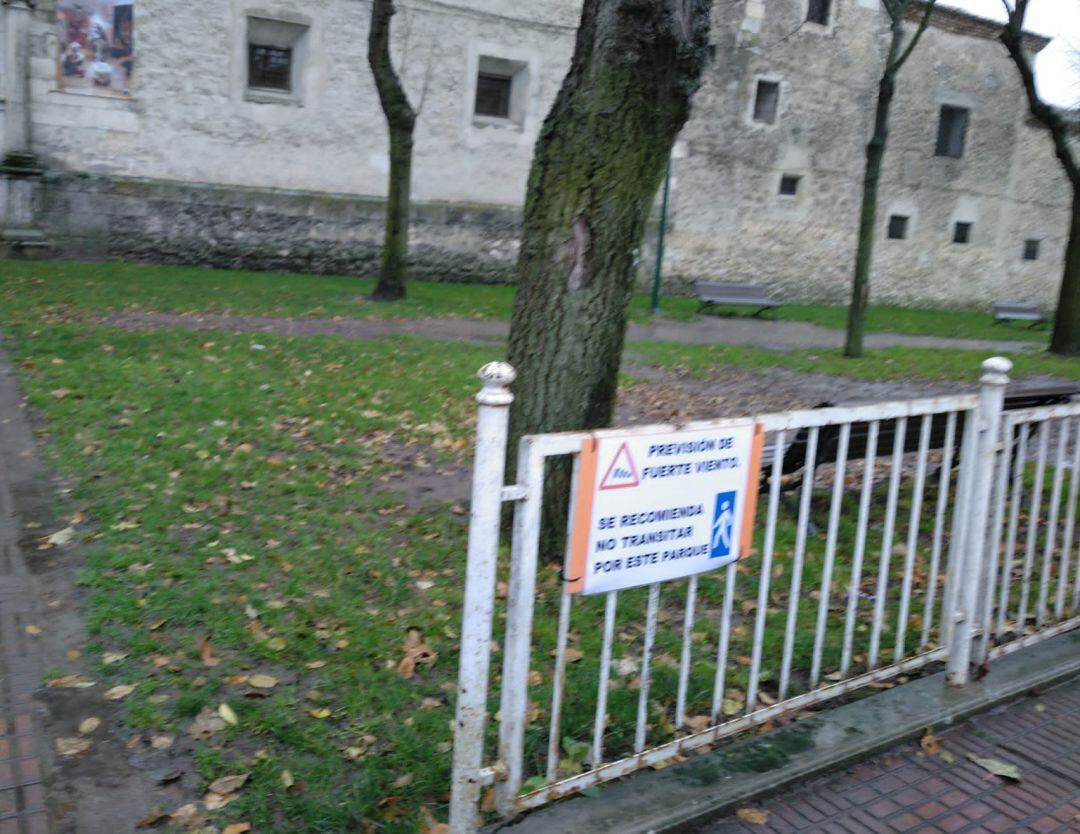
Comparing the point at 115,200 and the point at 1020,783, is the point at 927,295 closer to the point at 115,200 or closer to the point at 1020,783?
the point at 115,200

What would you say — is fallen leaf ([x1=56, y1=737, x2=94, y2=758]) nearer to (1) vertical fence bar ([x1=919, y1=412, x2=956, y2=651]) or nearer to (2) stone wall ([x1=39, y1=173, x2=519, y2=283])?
(1) vertical fence bar ([x1=919, y1=412, x2=956, y2=651])

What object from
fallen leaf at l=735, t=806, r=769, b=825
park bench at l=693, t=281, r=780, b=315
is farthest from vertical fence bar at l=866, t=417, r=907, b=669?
park bench at l=693, t=281, r=780, b=315

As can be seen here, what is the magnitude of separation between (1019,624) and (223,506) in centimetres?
416

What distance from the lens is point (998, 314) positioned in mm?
23812

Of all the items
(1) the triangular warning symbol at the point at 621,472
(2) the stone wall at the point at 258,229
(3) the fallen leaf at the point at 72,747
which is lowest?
(3) the fallen leaf at the point at 72,747

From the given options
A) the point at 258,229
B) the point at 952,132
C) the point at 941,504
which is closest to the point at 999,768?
the point at 941,504

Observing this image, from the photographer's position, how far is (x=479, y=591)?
9.73ft

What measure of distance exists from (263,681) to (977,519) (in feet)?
9.53

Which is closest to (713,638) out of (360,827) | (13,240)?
(360,827)

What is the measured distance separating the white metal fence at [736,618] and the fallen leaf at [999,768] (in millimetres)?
485

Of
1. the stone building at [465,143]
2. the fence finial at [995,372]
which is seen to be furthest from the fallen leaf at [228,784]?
the stone building at [465,143]

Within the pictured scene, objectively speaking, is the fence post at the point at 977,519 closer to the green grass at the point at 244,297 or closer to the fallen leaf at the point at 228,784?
the fallen leaf at the point at 228,784

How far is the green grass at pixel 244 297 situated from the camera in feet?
41.3

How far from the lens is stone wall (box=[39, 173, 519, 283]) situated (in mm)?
17078
